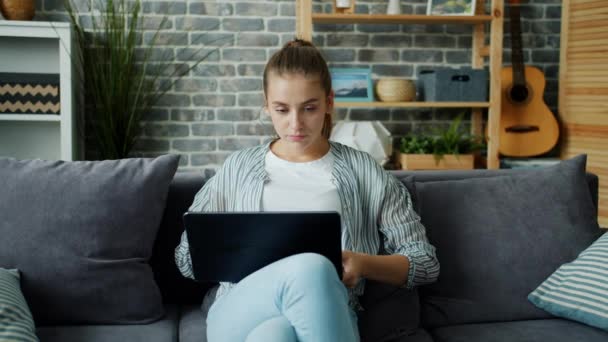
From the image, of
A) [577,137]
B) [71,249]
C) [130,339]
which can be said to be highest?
[577,137]

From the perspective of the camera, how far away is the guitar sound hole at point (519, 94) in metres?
3.78

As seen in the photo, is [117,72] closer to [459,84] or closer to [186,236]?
[459,84]

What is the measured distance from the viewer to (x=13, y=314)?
1371 millimetres

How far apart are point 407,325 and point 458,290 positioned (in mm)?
188

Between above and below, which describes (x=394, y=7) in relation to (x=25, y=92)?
above

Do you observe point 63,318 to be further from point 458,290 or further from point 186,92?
point 186,92

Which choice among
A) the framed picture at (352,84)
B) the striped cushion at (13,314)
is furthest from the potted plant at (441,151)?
the striped cushion at (13,314)

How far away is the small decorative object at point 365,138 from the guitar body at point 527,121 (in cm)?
71

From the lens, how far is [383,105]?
357 cm

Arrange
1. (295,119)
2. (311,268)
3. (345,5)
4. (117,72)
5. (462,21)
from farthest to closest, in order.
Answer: (462,21)
(345,5)
(117,72)
(295,119)
(311,268)

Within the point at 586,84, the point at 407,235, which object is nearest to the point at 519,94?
the point at 586,84

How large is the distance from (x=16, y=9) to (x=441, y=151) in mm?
2417

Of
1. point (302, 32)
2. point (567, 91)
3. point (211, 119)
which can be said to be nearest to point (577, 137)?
point (567, 91)

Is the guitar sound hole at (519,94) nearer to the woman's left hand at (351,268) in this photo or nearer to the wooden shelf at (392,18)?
the wooden shelf at (392,18)
